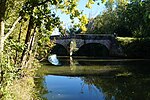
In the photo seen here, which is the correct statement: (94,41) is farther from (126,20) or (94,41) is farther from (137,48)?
(137,48)

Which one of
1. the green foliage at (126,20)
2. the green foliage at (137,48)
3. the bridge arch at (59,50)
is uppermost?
the green foliage at (126,20)

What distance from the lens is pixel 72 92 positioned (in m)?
26.8

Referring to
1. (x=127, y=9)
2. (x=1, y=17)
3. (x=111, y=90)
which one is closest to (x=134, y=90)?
(x=111, y=90)

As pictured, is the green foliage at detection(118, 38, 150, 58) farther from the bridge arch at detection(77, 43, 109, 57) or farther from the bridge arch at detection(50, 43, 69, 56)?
the bridge arch at detection(50, 43, 69, 56)

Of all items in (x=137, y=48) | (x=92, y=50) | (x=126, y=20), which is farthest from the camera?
(x=92, y=50)

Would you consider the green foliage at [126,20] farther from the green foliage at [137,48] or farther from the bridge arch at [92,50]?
the bridge arch at [92,50]

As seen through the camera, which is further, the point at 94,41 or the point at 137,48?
the point at 94,41

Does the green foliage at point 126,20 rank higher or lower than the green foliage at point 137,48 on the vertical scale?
higher

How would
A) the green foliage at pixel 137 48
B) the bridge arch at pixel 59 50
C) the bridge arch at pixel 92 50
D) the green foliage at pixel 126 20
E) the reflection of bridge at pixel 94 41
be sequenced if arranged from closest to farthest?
the green foliage at pixel 137 48 < the green foliage at pixel 126 20 < the reflection of bridge at pixel 94 41 < the bridge arch at pixel 92 50 < the bridge arch at pixel 59 50

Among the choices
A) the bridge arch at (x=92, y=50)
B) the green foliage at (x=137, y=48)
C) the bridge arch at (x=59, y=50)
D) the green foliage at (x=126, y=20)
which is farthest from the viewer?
the bridge arch at (x=59, y=50)

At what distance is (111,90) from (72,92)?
288cm

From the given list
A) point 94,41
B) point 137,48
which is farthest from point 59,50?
point 137,48

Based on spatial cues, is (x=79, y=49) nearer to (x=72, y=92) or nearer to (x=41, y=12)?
(x=72, y=92)

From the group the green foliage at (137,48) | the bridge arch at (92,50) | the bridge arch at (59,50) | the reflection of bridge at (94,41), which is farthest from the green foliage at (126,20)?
the bridge arch at (59,50)
